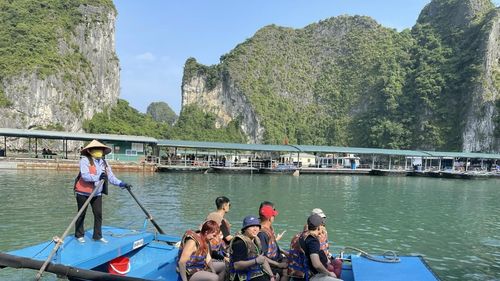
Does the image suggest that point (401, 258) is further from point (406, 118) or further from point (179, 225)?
point (406, 118)

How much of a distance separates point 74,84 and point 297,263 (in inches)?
3569

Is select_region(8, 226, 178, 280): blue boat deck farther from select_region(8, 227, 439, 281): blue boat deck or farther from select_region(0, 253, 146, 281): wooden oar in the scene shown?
select_region(0, 253, 146, 281): wooden oar

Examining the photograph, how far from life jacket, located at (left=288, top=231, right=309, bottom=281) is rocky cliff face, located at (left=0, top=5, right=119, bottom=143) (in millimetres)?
78320

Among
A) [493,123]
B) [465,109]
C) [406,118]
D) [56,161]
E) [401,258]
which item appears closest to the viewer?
[401,258]

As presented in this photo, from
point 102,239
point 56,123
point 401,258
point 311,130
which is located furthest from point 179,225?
point 311,130

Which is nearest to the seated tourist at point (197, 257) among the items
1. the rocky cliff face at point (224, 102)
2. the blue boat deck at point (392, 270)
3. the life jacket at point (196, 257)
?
the life jacket at point (196, 257)

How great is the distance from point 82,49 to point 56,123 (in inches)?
930

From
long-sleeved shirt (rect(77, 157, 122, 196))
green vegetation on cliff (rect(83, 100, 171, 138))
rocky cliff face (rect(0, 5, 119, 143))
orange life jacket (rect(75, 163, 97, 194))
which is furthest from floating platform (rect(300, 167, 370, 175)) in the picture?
rocky cliff face (rect(0, 5, 119, 143))

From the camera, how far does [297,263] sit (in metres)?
5.79

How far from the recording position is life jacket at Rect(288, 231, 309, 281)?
5707mm

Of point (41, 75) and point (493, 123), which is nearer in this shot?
point (41, 75)

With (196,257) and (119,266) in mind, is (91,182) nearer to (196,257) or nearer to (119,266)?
(119,266)

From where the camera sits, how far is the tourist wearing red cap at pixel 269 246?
573 cm

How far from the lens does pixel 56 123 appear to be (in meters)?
79.8
